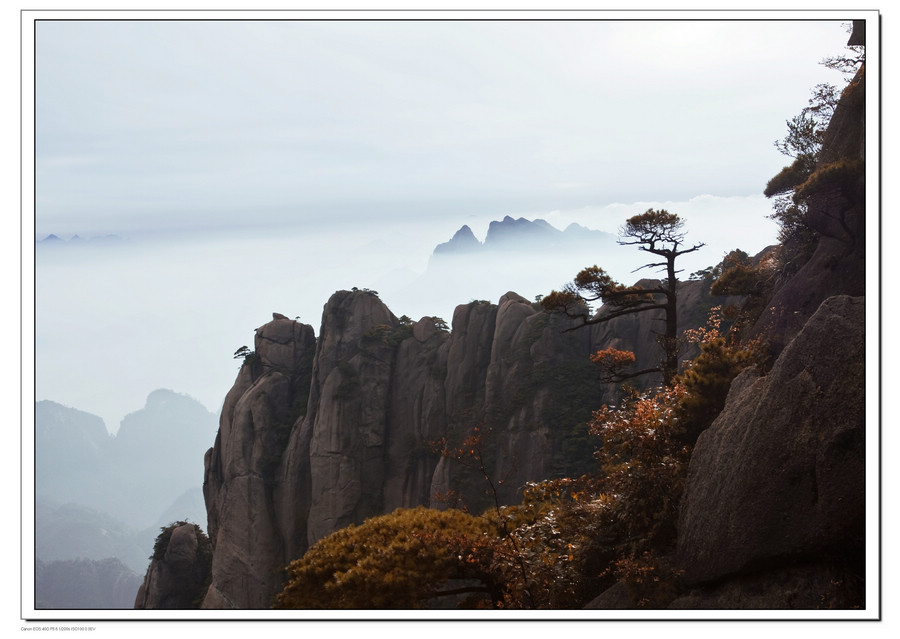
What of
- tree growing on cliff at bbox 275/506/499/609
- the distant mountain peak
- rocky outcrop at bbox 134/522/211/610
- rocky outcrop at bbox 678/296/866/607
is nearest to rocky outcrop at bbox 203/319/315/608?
rocky outcrop at bbox 134/522/211/610

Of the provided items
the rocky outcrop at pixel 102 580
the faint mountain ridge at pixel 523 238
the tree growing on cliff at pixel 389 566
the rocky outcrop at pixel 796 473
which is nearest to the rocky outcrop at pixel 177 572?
the faint mountain ridge at pixel 523 238

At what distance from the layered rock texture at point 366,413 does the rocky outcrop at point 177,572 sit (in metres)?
1.24

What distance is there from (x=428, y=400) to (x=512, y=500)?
28.3ft

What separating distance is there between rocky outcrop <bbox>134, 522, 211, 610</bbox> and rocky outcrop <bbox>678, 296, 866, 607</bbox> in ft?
96.2

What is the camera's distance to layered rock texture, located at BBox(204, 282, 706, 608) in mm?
28469

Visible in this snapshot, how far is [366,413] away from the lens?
104 feet

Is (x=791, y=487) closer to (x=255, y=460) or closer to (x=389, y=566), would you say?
(x=389, y=566)

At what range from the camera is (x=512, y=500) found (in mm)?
24562

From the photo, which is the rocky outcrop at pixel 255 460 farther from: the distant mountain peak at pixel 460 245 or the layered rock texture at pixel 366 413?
the distant mountain peak at pixel 460 245

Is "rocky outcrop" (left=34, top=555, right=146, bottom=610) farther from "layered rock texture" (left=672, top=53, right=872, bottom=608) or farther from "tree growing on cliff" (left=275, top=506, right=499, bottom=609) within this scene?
"layered rock texture" (left=672, top=53, right=872, bottom=608)
